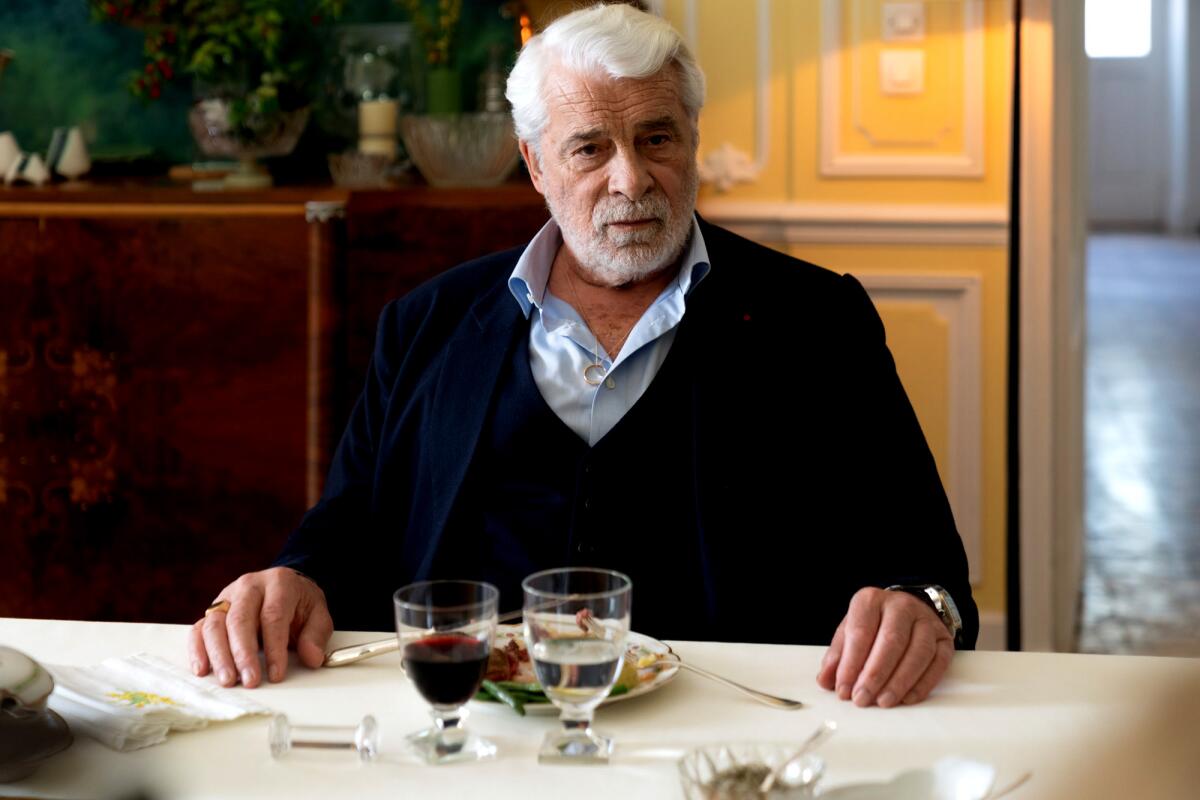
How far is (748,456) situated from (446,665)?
2.54 feet

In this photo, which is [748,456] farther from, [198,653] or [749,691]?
[198,653]

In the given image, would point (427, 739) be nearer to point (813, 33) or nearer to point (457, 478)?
point (457, 478)

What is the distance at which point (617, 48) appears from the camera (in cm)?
185

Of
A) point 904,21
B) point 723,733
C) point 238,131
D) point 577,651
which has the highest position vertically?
point 904,21

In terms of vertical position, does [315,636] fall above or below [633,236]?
below

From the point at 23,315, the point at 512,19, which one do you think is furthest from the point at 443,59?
the point at 23,315

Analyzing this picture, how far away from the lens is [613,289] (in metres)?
1.99

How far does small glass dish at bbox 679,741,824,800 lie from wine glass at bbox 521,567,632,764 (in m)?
0.11

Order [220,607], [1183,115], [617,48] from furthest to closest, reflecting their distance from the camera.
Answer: [1183,115]
[617,48]
[220,607]

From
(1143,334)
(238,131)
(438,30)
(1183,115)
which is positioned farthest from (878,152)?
(1183,115)

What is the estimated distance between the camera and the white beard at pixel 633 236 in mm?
1890

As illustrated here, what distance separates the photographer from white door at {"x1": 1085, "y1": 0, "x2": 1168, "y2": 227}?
12.5 metres

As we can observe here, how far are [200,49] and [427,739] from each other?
2.35m

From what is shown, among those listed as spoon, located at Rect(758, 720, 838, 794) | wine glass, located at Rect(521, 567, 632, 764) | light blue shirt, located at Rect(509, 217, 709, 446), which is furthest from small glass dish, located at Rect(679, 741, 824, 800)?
light blue shirt, located at Rect(509, 217, 709, 446)
